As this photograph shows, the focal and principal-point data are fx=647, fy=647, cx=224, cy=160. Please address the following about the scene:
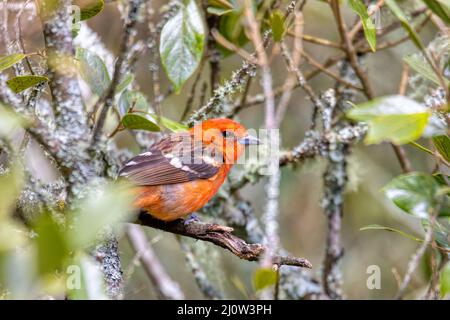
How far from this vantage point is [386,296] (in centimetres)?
625

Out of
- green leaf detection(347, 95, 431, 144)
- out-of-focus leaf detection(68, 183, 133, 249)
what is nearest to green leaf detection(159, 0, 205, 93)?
green leaf detection(347, 95, 431, 144)

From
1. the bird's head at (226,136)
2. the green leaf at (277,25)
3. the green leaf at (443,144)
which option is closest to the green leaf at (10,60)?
the green leaf at (277,25)

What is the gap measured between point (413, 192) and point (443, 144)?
0.28m

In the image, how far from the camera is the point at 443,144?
2586 mm

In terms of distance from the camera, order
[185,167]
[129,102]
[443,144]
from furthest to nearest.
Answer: [185,167] < [129,102] < [443,144]

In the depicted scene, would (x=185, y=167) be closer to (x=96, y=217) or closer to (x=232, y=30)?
(x=232, y=30)

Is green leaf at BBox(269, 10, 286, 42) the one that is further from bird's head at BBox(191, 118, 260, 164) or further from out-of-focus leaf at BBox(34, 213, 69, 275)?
out-of-focus leaf at BBox(34, 213, 69, 275)

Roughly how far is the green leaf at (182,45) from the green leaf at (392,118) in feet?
5.41

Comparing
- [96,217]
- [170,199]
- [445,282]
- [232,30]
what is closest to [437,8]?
[445,282]

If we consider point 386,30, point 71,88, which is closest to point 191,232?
point 71,88

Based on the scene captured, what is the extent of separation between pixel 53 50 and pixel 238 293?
14.0 ft

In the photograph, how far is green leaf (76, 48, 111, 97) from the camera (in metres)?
3.42

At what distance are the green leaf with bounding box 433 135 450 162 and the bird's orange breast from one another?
1.68 metres
